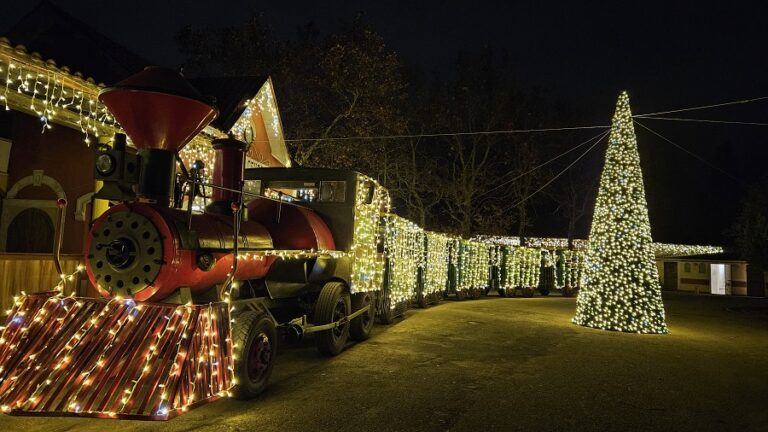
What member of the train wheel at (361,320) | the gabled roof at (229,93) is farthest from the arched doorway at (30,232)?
the train wheel at (361,320)

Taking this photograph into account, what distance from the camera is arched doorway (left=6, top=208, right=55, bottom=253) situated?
971 centimetres

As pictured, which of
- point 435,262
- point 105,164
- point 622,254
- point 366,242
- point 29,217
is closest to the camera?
point 105,164

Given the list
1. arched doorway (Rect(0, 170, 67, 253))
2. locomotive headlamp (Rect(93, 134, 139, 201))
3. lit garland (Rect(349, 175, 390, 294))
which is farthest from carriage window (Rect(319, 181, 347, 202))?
Answer: arched doorway (Rect(0, 170, 67, 253))

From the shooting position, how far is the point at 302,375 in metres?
6.01

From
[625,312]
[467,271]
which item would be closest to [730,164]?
[467,271]

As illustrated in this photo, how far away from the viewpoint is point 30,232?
9.87 metres

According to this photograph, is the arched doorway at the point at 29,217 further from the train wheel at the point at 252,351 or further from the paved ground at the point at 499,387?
the train wheel at the point at 252,351

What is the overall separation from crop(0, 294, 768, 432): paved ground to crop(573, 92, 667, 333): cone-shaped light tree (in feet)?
2.42

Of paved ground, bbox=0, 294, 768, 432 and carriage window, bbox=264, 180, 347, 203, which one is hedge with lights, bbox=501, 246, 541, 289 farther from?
carriage window, bbox=264, 180, 347, 203

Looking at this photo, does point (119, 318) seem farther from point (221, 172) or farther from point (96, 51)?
point (96, 51)

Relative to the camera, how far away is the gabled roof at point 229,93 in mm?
11938

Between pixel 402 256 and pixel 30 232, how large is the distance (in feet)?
24.5

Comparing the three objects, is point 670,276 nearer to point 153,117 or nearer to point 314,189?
point 314,189

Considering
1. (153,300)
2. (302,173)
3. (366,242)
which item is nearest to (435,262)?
(366,242)
